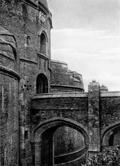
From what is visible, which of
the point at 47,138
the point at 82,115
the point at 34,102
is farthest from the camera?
the point at 47,138

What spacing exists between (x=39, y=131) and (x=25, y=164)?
2178mm

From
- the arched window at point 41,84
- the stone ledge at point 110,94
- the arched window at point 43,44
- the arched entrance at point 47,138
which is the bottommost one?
the arched entrance at point 47,138

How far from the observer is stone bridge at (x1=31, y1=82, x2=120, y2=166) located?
16.4 metres

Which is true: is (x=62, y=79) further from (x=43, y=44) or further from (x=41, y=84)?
(x=43, y=44)

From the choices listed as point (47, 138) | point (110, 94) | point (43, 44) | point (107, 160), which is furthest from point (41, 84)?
point (107, 160)

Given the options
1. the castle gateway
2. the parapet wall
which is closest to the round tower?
the castle gateway

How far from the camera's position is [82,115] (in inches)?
666

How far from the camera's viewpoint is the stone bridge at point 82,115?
53.7 feet

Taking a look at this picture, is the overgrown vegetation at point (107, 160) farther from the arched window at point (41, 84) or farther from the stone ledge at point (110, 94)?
the arched window at point (41, 84)

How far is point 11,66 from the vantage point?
14977 mm

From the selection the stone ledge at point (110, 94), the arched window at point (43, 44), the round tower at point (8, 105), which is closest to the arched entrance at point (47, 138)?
the round tower at point (8, 105)

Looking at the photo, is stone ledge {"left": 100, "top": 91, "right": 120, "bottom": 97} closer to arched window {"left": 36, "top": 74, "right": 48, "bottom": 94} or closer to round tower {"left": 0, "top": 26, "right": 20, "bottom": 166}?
round tower {"left": 0, "top": 26, "right": 20, "bottom": 166}

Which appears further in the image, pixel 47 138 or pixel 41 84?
pixel 41 84

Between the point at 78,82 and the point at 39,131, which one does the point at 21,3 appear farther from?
the point at 78,82
